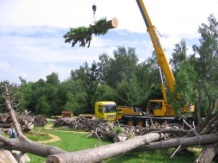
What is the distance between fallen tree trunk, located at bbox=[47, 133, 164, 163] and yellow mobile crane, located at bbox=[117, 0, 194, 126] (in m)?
9.72

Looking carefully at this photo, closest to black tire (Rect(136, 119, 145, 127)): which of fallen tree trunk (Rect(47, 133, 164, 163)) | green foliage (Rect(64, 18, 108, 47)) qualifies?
fallen tree trunk (Rect(47, 133, 164, 163))

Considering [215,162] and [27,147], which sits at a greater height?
[27,147]

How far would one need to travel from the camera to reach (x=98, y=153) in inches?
295

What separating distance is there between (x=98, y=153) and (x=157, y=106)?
48.9 ft

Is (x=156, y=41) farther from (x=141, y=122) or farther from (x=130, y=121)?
(x=130, y=121)

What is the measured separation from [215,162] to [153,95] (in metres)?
22.5

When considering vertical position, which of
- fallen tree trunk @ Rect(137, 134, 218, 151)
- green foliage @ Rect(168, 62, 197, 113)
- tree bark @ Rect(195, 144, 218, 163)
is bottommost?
tree bark @ Rect(195, 144, 218, 163)

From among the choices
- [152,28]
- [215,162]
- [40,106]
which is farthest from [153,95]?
[215,162]

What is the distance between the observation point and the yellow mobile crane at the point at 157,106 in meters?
19.8

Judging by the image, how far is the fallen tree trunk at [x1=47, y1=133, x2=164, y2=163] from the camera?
6152 millimetres

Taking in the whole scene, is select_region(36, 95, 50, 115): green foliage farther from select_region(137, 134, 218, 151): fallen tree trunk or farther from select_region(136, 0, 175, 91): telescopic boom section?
select_region(137, 134, 218, 151): fallen tree trunk

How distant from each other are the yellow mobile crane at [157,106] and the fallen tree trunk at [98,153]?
31.9 feet

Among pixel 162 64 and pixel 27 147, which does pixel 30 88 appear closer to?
pixel 162 64

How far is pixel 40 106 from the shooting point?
46938 mm
